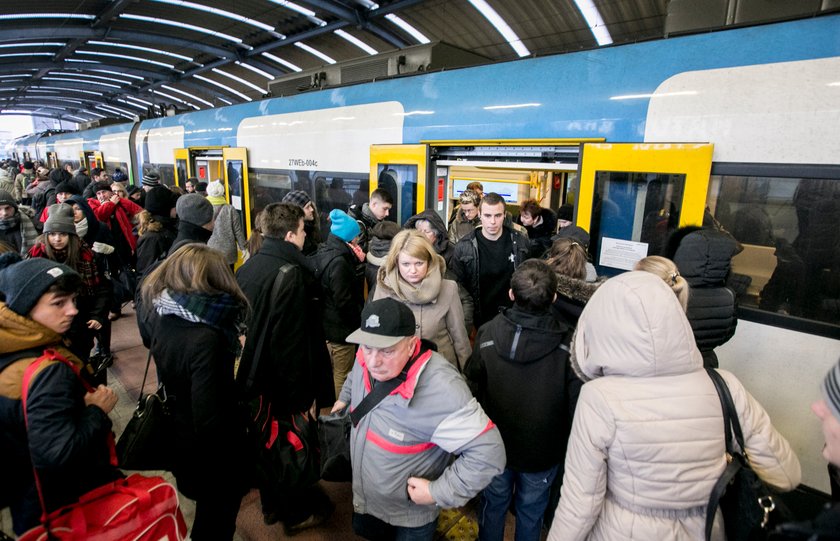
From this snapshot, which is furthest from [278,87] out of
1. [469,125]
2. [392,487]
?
[392,487]

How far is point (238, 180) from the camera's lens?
677cm

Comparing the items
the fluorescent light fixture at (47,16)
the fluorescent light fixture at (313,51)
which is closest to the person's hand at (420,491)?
the fluorescent light fixture at (313,51)

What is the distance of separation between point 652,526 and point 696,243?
1.30 meters

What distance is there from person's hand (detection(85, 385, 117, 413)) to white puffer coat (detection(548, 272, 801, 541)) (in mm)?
1783

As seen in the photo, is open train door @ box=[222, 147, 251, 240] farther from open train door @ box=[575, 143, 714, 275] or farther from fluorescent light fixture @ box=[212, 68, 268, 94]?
fluorescent light fixture @ box=[212, 68, 268, 94]

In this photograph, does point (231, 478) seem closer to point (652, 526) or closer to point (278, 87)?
point (652, 526)

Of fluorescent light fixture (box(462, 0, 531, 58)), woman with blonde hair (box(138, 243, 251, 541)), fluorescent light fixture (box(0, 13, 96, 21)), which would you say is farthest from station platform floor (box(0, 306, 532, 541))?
fluorescent light fixture (box(0, 13, 96, 21))

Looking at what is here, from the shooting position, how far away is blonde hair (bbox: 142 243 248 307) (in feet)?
6.44

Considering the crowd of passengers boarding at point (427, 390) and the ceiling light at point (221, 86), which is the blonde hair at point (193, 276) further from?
the ceiling light at point (221, 86)

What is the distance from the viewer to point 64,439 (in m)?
1.52

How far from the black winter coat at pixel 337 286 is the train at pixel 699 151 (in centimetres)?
127

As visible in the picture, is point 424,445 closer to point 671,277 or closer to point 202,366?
point 202,366

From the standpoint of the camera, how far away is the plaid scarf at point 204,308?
193 centimetres

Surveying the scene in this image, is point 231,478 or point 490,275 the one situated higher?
point 490,275
